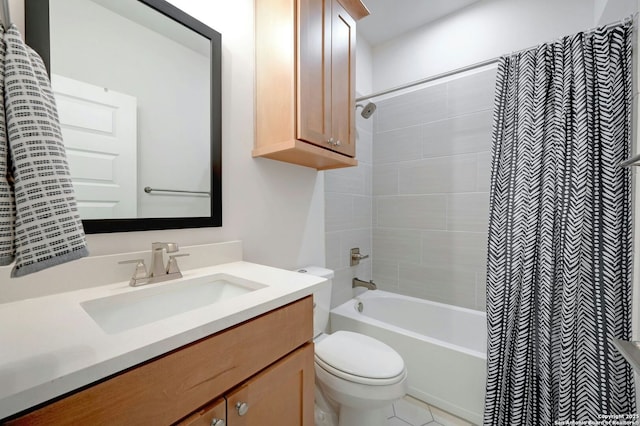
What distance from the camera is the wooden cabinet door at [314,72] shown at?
44.6 inches

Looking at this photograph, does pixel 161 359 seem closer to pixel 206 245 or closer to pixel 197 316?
pixel 197 316

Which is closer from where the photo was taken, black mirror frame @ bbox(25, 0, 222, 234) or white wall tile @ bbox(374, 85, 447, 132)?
black mirror frame @ bbox(25, 0, 222, 234)

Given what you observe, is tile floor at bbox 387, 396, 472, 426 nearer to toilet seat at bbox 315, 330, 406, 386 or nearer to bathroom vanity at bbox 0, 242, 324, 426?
toilet seat at bbox 315, 330, 406, 386

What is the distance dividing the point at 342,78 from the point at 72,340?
1.43 m

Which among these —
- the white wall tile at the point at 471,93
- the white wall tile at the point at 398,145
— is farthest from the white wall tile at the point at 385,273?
the white wall tile at the point at 471,93

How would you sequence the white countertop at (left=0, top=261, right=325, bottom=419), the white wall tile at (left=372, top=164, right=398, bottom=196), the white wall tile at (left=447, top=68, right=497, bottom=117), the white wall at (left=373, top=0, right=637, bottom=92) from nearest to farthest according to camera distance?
1. the white countertop at (left=0, top=261, right=325, bottom=419)
2. the white wall at (left=373, top=0, right=637, bottom=92)
3. the white wall tile at (left=447, top=68, right=497, bottom=117)
4. the white wall tile at (left=372, top=164, right=398, bottom=196)


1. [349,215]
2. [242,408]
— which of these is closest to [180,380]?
[242,408]

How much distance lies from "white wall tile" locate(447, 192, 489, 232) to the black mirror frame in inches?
63.4

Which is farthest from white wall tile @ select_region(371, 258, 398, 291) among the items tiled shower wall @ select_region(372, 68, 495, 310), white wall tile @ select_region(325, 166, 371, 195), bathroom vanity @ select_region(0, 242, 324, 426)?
bathroom vanity @ select_region(0, 242, 324, 426)

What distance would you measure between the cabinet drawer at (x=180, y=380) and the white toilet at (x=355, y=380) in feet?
1.24

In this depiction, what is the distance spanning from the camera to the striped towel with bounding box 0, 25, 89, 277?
41 centimetres

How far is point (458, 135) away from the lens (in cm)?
192

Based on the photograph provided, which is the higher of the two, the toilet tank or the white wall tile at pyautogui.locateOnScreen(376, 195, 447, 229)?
the white wall tile at pyautogui.locateOnScreen(376, 195, 447, 229)

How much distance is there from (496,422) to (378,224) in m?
1.43
